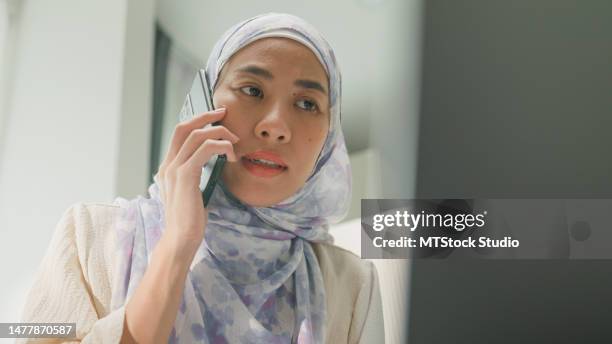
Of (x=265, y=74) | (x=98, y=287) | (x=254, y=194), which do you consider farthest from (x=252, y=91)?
(x=98, y=287)

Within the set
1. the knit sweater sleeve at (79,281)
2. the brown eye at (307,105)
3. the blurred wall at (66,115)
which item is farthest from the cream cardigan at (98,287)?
the brown eye at (307,105)

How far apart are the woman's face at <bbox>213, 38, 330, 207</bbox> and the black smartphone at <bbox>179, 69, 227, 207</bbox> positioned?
0.02 meters

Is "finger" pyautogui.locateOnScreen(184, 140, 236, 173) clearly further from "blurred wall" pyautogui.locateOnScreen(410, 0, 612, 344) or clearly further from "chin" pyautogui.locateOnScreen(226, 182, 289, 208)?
"blurred wall" pyautogui.locateOnScreen(410, 0, 612, 344)

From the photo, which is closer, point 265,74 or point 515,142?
point 265,74

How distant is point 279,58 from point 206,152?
179mm

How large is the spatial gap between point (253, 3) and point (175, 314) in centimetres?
56

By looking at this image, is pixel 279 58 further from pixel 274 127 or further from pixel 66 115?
pixel 66 115

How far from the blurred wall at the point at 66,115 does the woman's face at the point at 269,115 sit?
0.21m

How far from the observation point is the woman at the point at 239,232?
906mm

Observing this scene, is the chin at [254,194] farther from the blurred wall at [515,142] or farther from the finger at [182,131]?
the blurred wall at [515,142]

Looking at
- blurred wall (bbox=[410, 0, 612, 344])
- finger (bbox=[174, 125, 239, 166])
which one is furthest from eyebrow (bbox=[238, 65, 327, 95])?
blurred wall (bbox=[410, 0, 612, 344])

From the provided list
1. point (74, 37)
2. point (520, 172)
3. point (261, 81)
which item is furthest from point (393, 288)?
point (74, 37)

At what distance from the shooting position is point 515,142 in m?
1.17

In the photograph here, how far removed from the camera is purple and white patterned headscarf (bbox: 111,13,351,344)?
956mm
